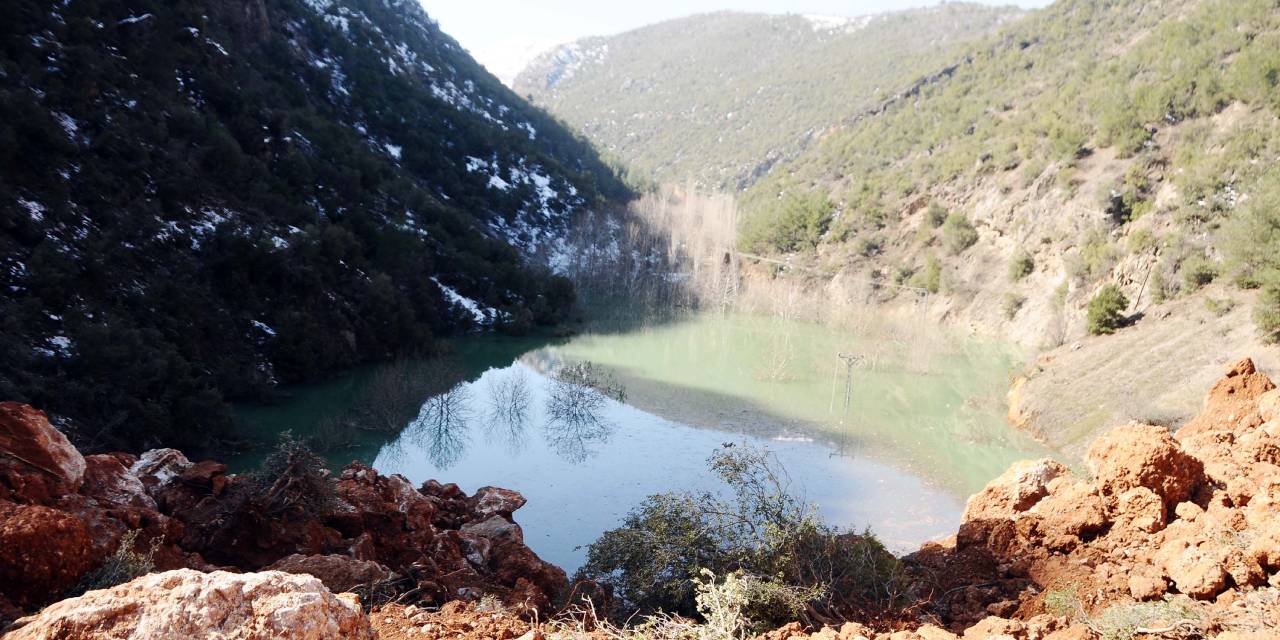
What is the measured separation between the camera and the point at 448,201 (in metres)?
41.0

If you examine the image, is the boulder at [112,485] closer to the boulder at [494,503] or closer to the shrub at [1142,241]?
the boulder at [494,503]

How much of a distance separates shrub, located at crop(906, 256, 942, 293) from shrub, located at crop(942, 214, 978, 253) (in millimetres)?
1284

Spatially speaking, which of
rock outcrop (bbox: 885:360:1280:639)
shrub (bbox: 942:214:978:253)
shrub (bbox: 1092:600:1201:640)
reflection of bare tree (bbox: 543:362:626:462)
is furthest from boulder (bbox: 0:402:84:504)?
shrub (bbox: 942:214:978:253)

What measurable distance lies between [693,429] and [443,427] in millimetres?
6213

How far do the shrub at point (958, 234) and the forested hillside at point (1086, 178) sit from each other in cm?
9

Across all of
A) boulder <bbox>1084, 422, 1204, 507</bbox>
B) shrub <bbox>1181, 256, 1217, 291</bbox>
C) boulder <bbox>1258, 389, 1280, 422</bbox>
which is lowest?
boulder <bbox>1084, 422, 1204, 507</bbox>

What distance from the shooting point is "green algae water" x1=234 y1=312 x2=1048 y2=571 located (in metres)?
13.8

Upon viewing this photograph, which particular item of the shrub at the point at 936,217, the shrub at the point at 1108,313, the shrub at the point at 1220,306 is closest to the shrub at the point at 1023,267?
the shrub at the point at 936,217

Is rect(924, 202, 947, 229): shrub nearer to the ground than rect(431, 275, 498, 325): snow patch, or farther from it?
farther from it

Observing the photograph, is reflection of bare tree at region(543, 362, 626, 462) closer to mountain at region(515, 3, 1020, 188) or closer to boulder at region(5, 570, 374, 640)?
boulder at region(5, 570, 374, 640)

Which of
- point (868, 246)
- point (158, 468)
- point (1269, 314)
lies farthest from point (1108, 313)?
point (158, 468)

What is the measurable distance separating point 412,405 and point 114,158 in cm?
1016

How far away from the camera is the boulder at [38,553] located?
4.36 m

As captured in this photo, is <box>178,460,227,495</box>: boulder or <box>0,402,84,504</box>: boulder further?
<box>178,460,227,495</box>: boulder
